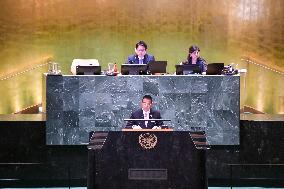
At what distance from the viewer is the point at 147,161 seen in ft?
14.6

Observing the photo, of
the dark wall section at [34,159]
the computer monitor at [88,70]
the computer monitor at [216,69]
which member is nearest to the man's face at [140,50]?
the computer monitor at [88,70]

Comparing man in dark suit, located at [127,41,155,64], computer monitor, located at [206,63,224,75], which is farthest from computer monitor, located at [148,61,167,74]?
man in dark suit, located at [127,41,155,64]

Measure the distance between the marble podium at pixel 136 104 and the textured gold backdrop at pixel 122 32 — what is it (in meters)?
3.88

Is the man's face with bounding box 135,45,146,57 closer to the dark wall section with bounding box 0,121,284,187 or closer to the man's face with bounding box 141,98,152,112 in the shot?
the dark wall section with bounding box 0,121,284,187

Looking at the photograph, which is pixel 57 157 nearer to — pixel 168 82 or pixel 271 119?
pixel 168 82

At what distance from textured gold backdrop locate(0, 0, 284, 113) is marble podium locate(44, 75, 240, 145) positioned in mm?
3884

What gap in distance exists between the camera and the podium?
447 centimetres

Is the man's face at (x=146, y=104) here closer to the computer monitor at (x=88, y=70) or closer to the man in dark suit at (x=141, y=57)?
the computer monitor at (x=88, y=70)

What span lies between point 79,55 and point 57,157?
163 inches

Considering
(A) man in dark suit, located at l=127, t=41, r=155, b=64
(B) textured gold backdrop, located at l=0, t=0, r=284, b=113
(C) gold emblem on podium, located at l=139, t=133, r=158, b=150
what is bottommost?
(C) gold emblem on podium, located at l=139, t=133, r=158, b=150

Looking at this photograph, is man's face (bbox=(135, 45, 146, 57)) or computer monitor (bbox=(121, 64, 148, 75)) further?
man's face (bbox=(135, 45, 146, 57))

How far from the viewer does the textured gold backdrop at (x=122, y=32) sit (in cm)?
1096

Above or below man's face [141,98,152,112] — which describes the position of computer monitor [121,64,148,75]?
above

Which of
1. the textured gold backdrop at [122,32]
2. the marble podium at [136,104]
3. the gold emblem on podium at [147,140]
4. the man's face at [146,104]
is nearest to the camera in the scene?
the gold emblem on podium at [147,140]
